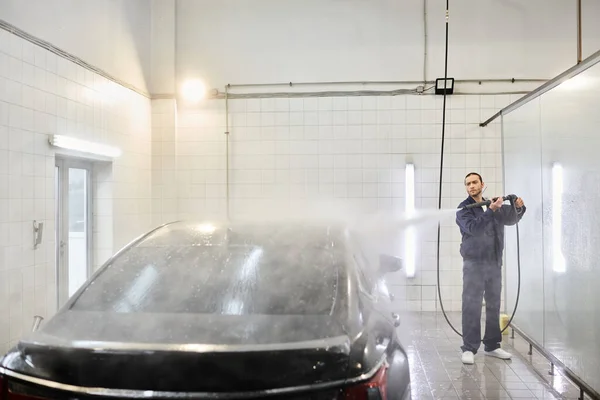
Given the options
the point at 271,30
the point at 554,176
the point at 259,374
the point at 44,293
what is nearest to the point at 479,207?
the point at 554,176

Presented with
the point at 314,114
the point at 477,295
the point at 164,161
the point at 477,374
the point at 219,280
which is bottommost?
the point at 477,374

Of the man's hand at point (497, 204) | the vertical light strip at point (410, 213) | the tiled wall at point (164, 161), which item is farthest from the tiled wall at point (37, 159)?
the man's hand at point (497, 204)

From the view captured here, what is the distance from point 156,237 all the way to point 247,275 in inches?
28.3

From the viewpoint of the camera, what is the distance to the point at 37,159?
4145 millimetres

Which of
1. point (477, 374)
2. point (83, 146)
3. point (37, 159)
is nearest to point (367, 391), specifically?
point (477, 374)

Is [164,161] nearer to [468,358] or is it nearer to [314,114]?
[314,114]

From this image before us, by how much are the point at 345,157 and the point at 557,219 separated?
2.91 m

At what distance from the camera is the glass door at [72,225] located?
190 inches

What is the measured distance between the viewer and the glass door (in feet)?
15.9

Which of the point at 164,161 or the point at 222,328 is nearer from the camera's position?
the point at 222,328

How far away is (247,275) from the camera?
2.20 m

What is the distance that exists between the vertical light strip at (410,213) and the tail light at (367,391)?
4537 millimetres

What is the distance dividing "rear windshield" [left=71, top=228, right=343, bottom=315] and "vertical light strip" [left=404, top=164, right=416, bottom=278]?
3.81 metres

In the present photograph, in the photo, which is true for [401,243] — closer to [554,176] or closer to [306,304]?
[554,176]
